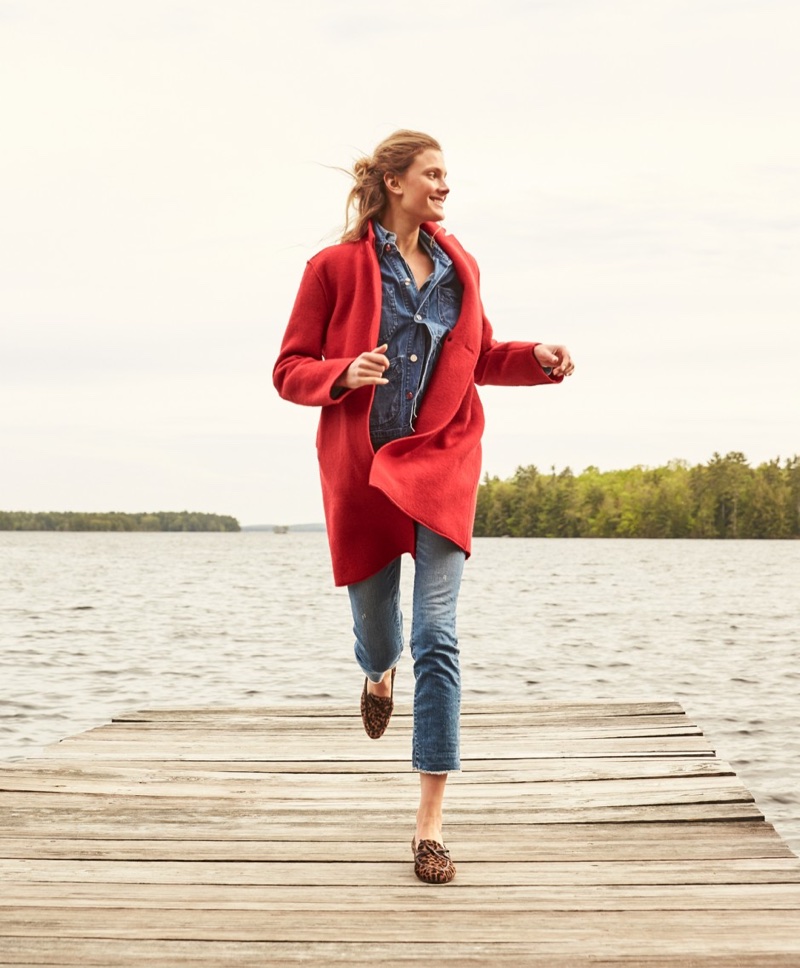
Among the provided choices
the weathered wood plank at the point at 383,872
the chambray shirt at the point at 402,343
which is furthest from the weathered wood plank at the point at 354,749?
the chambray shirt at the point at 402,343

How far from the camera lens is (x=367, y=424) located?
3846mm

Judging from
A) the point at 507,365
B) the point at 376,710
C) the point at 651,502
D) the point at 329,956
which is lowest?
the point at 329,956

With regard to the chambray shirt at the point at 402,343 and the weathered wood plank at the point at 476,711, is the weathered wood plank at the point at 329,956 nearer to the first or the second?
the chambray shirt at the point at 402,343

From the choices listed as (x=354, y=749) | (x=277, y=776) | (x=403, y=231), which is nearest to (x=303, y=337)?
(x=403, y=231)

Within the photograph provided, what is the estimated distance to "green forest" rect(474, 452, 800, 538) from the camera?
112 metres

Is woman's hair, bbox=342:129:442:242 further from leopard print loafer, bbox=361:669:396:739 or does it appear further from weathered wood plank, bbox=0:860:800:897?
weathered wood plank, bbox=0:860:800:897

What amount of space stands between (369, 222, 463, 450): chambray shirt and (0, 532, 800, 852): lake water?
473cm

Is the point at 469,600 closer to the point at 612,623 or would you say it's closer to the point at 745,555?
the point at 612,623

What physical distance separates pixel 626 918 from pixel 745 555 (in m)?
79.3

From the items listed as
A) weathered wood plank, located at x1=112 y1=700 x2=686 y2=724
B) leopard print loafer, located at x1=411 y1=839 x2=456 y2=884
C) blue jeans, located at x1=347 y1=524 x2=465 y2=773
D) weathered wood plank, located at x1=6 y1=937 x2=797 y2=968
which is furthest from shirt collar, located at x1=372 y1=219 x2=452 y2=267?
weathered wood plank, located at x1=112 y1=700 x2=686 y2=724

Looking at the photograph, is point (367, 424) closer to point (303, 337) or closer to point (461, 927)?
point (303, 337)

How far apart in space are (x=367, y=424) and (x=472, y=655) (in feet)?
47.7

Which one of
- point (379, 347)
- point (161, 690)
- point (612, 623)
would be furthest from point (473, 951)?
point (612, 623)

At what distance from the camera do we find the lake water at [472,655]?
12188 millimetres
